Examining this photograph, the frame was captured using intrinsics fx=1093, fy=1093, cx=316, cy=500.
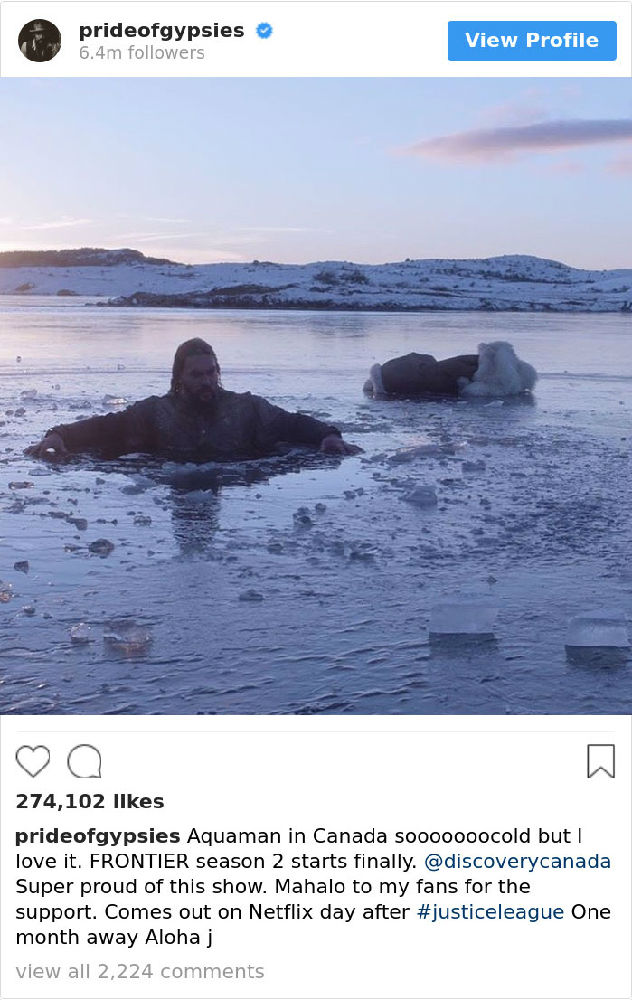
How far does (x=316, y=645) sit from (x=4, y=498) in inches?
136

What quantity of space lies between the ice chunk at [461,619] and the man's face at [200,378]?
4685 millimetres

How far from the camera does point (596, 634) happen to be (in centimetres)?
399

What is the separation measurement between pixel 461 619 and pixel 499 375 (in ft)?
32.0

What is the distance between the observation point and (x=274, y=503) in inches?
267

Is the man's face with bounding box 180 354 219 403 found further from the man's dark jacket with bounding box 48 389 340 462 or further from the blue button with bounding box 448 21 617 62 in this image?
the blue button with bounding box 448 21 617 62

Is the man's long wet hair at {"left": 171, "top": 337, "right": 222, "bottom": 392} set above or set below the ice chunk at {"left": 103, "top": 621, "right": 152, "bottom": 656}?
above

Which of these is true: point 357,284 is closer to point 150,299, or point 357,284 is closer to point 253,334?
point 150,299

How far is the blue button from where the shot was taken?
14.3 ft

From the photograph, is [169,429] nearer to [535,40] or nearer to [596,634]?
[535,40]

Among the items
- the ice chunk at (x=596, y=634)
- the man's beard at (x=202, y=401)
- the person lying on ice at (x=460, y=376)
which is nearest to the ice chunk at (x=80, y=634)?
the ice chunk at (x=596, y=634)
